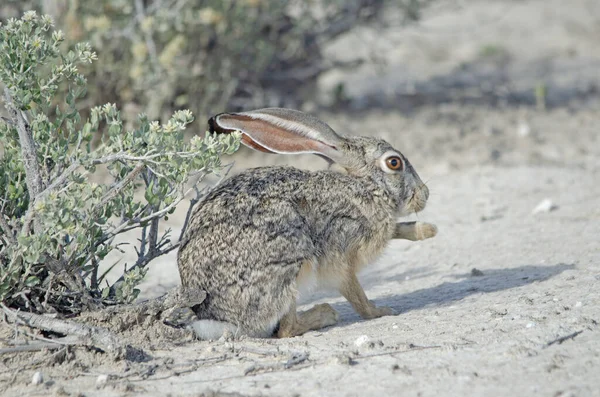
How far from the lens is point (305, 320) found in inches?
183

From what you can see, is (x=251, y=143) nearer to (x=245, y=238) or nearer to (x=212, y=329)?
(x=245, y=238)

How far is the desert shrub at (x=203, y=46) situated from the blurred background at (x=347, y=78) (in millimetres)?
13

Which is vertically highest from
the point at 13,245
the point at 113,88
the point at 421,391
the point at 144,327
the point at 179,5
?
the point at 179,5

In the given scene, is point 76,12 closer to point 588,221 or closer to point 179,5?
point 179,5

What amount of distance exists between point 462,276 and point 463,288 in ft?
1.10

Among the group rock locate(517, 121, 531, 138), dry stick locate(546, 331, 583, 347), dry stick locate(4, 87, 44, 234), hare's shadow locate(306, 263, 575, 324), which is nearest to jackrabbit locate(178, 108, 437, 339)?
hare's shadow locate(306, 263, 575, 324)

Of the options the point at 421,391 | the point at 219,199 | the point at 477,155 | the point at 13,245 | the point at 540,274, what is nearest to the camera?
the point at 421,391

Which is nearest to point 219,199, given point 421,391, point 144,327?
point 144,327

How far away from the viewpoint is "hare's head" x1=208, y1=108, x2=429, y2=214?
4832 mm

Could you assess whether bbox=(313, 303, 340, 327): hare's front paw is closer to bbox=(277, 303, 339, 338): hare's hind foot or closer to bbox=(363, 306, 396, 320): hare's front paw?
bbox=(277, 303, 339, 338): hare's hind foot

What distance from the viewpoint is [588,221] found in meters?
6.38

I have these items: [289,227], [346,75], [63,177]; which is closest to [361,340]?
[289,227]

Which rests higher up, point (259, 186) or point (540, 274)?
point (259, 186)

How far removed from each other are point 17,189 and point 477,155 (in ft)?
17.3
